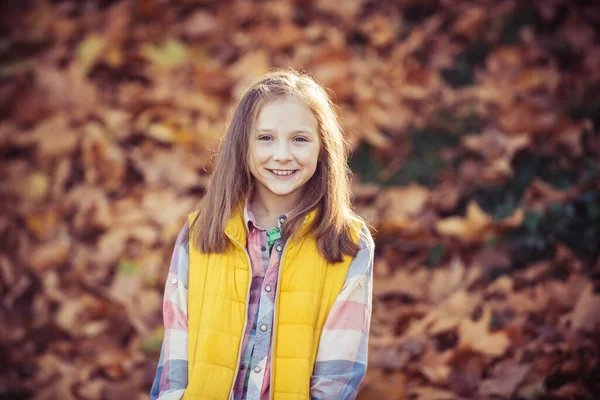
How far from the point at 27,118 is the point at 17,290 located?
139cm

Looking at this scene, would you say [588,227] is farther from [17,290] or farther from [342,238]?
[17,290]

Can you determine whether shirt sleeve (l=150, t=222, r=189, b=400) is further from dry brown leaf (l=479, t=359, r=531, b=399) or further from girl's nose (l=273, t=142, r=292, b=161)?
dry brown leaf (l=479, t=359, r=531, b=399)

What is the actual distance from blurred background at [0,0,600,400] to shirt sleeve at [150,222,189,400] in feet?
3.59

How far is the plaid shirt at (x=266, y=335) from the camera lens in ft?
6.75

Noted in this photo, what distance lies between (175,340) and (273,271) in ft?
1.18

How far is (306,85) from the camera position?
224cm

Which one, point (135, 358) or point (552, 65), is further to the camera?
point (552, 65)

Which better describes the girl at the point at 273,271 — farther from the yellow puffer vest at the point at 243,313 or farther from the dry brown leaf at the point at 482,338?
the dry brown leaf at the point at 482,338

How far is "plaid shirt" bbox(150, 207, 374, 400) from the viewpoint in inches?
81.0

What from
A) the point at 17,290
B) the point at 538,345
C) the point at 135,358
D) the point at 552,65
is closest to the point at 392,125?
the point at 552,65

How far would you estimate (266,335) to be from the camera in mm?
2092

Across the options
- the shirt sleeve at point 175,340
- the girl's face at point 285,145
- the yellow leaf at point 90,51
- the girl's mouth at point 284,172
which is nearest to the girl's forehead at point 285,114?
the girl's face at point 285,145

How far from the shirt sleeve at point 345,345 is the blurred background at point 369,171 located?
94cm

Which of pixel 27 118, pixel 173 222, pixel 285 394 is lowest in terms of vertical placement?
pixel 285 394
